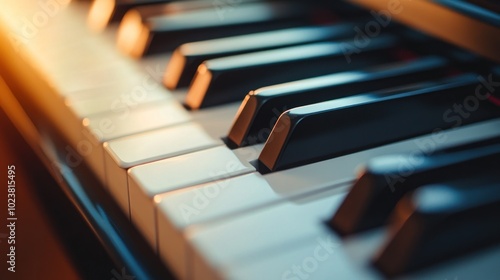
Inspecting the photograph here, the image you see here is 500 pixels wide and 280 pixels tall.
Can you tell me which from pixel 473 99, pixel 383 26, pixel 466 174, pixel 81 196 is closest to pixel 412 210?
pixel 466 174

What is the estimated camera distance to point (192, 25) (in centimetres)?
93

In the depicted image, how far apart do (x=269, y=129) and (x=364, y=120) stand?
4.0 inches

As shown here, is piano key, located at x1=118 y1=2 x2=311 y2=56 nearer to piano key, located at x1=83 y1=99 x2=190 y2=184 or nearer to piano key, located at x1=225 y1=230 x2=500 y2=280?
piano key, located at x1=83 y1=99 x2=190 y2=184

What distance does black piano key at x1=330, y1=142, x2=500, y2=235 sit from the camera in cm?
52

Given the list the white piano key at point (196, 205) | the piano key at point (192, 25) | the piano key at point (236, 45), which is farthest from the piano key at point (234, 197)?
the piano key at point (192, 25)

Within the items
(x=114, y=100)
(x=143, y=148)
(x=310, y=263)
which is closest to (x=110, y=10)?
(x=114, y=100)

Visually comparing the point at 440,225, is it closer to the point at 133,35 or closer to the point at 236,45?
the point at 236,45

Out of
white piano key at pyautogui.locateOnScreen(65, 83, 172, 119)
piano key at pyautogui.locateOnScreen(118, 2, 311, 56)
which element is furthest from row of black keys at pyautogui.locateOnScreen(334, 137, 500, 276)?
piano key at pyautogui.locateOnScreen(118, 2, 311, 56)

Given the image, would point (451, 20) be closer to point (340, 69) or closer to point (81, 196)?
point (340, 69)

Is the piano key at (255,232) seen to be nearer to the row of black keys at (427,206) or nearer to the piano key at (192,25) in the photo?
the row of black keys at (427,206)

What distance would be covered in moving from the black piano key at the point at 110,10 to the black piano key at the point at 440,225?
2.14 ft

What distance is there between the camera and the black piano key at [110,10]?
101 centimetres

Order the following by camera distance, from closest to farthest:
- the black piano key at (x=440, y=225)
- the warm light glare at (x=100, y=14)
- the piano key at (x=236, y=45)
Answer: the black piano key at (x=440, y=225) → the piano key at (x=236, y=45) → the warm light glare at (x=100, y=14)

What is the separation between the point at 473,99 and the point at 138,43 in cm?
46
